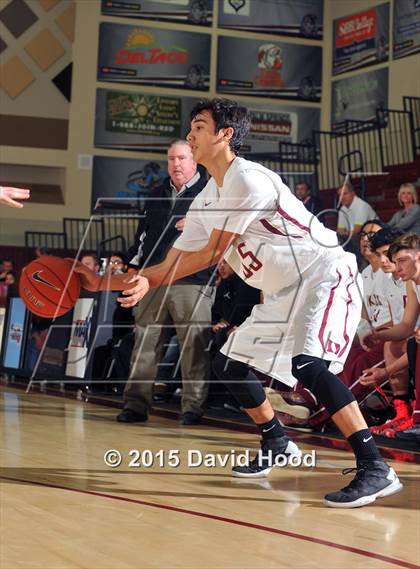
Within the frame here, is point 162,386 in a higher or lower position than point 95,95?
lower

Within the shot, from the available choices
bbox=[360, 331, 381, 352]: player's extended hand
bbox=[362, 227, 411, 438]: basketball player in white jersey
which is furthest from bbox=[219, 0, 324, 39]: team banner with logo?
bbox=[360, 331, 381, 352]: player's extended hand

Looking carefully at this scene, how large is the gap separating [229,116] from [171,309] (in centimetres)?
277

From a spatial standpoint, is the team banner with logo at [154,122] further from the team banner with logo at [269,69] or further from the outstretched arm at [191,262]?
the outstretched arm at [191,262]

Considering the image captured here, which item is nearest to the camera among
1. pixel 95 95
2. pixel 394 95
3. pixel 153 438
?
pixel 153 438

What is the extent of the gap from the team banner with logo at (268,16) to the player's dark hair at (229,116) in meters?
16.8

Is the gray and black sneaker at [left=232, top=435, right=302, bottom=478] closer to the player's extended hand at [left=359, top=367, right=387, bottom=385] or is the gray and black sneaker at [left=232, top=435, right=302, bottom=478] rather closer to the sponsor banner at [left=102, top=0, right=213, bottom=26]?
the player's extended hand at [left=359, top=367, right=387, bottom=385]

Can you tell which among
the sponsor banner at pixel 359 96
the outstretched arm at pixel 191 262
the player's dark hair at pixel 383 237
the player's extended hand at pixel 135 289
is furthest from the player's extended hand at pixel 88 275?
the sponsor banner at pixel 359 96

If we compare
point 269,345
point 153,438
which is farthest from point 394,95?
point 269,345

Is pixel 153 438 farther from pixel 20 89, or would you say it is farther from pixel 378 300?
pixel 20 89

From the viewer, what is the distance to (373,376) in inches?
259

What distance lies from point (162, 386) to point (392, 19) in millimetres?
11973

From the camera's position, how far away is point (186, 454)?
5.75 m

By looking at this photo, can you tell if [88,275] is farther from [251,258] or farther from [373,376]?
[373,376]

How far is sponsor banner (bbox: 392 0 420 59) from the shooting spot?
59.1 feet
